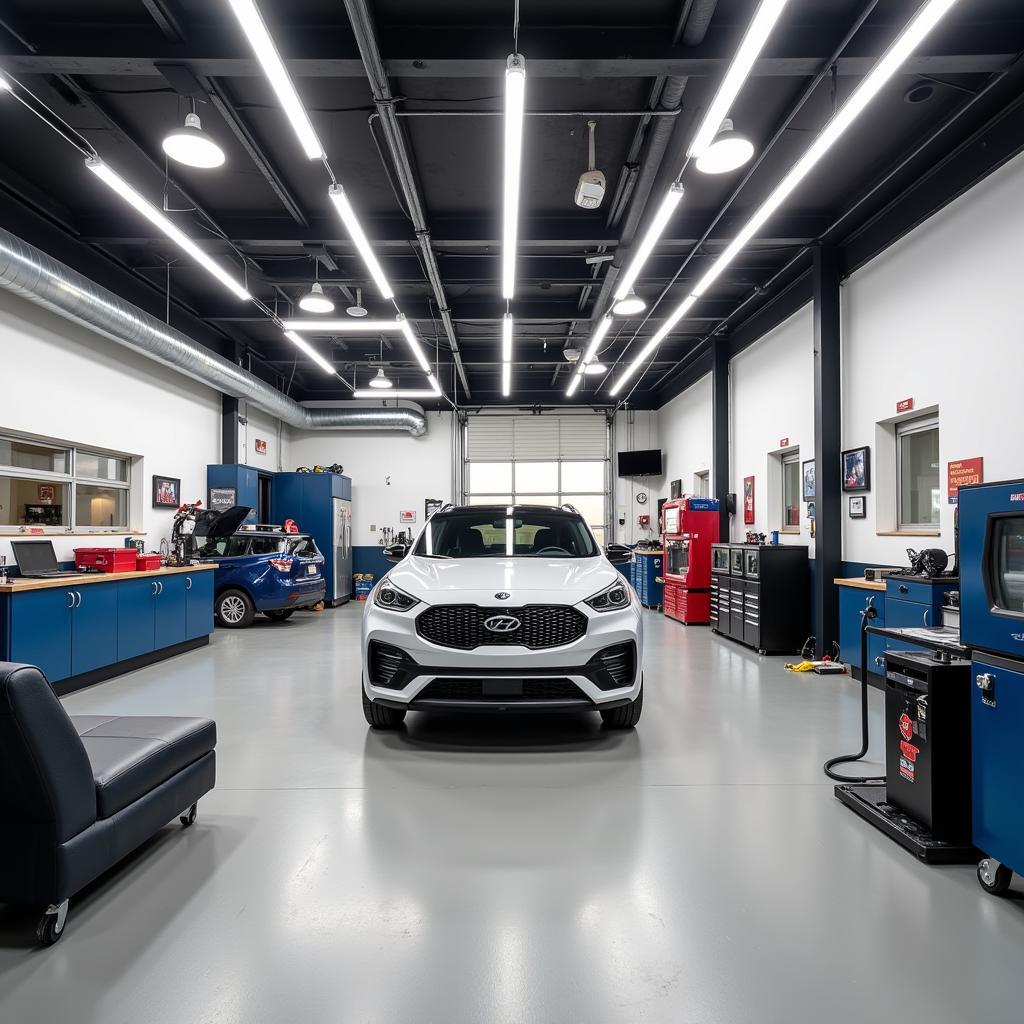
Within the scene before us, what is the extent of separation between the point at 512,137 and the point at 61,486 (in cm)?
579

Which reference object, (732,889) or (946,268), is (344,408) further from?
(732,889)

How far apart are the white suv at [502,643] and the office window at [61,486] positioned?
4.48 m

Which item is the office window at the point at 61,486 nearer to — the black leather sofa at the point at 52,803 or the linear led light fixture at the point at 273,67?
the linear led light fixture at the point at 273,67

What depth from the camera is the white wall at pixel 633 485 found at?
43.9 ft

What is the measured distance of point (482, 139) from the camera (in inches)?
193

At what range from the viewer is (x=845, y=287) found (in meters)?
6.23

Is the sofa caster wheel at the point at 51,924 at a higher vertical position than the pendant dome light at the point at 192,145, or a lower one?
lower

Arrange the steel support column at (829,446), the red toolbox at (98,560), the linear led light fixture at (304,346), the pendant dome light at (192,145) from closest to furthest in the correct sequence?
1. the pendant dome light at (192,145)
2. the red toolbox at (98,560)
3. the steel support column at (829,446)
4. the linear led light fixture at (304,346)

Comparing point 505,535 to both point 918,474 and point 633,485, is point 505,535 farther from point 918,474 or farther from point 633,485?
point 633,485

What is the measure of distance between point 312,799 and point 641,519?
11101 mm

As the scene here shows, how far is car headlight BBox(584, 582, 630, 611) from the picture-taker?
131 inches

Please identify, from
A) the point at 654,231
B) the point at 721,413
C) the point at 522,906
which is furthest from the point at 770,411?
the point at 522,906

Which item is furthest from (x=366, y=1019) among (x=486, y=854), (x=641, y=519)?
(x=641, y=519)

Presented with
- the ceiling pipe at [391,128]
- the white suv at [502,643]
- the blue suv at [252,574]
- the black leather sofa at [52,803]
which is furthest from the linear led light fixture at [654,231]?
the blue suv at [252,574]
